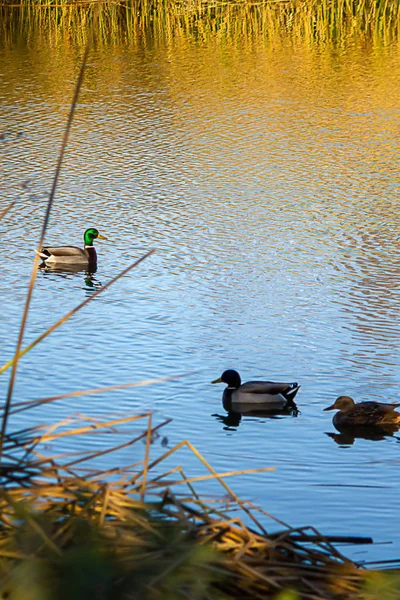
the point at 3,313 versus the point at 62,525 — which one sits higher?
the point at 62,525

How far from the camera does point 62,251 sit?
34.9 ft

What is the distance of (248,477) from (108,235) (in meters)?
6.11

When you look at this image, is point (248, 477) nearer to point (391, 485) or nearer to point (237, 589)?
point (391, 485)

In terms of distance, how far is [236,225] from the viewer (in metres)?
11.5

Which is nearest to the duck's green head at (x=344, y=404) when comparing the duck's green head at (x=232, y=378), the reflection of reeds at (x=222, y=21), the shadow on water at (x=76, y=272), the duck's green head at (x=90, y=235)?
the duck's green head at (x=232, y=378)

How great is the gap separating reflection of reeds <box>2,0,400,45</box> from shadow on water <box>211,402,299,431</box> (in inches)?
656

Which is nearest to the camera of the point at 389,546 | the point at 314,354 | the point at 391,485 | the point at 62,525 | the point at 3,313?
the point at 62,525

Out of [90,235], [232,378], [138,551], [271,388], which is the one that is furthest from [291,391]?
[138,551]

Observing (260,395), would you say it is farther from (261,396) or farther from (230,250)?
(230,250)

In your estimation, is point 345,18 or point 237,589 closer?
point 237,589

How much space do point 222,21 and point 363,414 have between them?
19.7 m

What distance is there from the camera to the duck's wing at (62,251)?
10.4 meters

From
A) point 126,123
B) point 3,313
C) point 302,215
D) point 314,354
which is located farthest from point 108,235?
point 126,123

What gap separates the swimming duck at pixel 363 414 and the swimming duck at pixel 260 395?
35 centimetres
